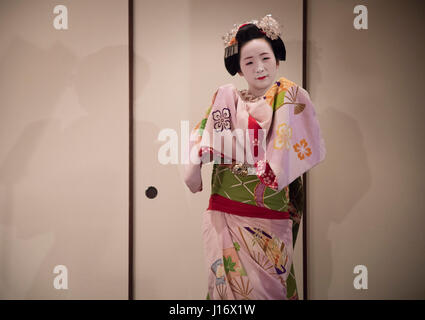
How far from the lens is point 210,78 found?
74.2 inches

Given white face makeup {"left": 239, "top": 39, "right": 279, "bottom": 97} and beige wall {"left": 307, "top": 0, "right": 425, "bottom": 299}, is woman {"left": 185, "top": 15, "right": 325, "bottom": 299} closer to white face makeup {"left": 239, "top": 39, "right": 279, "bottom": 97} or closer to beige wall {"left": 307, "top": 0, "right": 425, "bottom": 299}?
white face makeup {"left": 239, "top": 39, "right": 279, "bottom": 97}

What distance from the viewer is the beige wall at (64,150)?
1916 mm

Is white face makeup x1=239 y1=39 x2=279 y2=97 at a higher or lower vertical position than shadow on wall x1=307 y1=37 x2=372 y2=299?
higher

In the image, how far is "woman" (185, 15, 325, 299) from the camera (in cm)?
125

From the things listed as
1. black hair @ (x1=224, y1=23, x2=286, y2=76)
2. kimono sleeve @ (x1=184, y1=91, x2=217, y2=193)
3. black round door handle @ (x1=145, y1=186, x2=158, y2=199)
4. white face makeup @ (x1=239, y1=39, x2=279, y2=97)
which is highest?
black hair @ (x1=224, y1=23, x2=286, y2=76)

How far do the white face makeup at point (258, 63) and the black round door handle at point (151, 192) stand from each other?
94 cm

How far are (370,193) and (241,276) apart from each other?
1094mm

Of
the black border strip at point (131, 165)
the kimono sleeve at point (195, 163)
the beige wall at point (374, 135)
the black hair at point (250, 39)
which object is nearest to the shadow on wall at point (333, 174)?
the beige wall at point (374, 135)

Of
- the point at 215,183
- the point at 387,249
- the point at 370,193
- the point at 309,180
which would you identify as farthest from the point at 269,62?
the point at 387,249

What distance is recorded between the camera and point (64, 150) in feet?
6.34

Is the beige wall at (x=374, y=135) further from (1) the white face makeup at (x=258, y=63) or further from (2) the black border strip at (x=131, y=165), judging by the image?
(2) the black border strip at (x=131, y=165)

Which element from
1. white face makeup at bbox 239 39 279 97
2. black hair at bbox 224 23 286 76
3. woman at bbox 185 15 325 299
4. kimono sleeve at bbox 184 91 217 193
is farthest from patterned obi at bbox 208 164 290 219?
black hair at bbox 224 23 286 76

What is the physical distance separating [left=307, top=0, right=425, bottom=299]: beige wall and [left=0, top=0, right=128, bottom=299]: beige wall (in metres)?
1.26

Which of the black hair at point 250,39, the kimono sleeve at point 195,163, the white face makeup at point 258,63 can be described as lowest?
the kimono sleeve at point 195,163
